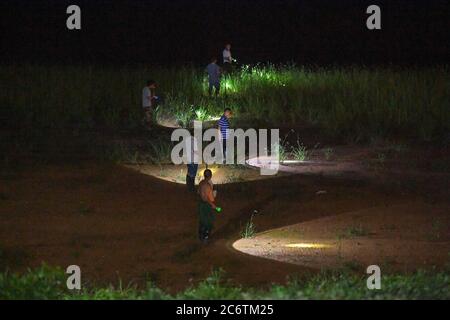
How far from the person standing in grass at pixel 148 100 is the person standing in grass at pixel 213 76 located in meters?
4.15

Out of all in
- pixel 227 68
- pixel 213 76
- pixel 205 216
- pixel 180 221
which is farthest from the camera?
pixel 227 68

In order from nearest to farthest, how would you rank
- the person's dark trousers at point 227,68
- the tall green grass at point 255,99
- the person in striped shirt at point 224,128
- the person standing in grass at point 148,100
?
1. the person in striped shirt at point 224,128
2. the person standing in grass at point 148,100
3. the tall green grass at point 255,99
4. the person's dark trousers at point 227,68

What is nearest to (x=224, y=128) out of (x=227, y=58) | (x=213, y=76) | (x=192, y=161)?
(x=192, y=161)

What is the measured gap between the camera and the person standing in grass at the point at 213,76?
27594 millimetres

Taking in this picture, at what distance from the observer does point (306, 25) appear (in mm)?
59562

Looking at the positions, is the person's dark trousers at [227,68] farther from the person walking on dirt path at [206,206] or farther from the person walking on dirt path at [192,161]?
the person walking on dirt path at [206,206]

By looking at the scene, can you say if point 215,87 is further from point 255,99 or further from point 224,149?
point 224,149

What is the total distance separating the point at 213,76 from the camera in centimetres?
2798

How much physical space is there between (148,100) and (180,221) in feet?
32.0

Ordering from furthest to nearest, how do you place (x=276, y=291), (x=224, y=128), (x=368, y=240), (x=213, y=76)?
(x=213, y=76) → (x=224, y=128) → (x=368, y=240) → (x=276, y=291)

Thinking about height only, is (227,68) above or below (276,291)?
above

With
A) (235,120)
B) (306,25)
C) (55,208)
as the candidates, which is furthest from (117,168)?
(306,25)

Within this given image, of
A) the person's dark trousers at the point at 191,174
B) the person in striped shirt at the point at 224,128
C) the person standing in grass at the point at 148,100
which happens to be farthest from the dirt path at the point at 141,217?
the person standing in grass at the point at 148,100

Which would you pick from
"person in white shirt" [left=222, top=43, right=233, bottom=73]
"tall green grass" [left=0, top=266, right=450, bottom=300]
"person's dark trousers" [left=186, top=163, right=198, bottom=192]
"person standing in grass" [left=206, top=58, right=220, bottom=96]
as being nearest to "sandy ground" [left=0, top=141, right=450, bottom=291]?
"person's dark trousers" [left=186, top=163, right=198, bottom=192]
